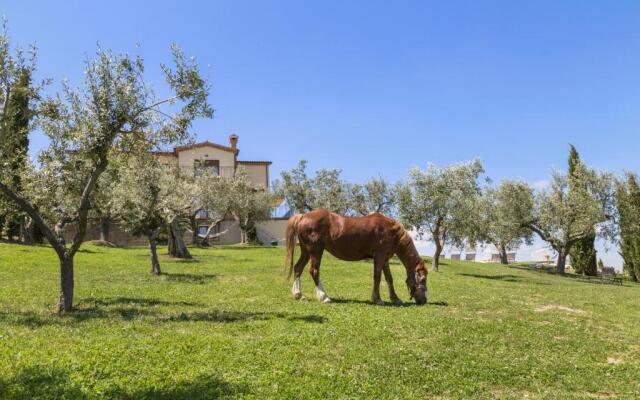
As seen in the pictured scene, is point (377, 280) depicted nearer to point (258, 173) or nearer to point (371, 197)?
point (371, 197)

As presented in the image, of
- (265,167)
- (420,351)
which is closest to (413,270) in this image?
(420,351)

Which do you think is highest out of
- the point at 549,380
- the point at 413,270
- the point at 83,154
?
the point at 83,154

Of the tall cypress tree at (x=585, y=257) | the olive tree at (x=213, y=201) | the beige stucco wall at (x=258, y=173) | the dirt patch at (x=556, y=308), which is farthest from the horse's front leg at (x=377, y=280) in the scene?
the beige stucco wall at (x=258, y=173)

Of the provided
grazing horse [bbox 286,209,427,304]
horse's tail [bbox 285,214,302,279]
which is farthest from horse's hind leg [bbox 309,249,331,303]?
horse's tail [bbox 285,214,302,279]

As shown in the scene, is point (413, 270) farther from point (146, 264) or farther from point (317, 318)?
point (146, 264)

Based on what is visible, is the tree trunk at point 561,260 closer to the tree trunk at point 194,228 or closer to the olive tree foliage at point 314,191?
the olive tree foliage at point 314,191

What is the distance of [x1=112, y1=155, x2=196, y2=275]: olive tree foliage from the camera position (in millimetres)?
25047

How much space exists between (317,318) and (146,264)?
20.0 meters

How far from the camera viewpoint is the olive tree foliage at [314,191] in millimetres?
61375

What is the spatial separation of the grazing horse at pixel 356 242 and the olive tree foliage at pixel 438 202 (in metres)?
20.9

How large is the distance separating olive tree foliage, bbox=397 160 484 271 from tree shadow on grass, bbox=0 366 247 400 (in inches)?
1223

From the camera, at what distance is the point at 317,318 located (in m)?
13.4

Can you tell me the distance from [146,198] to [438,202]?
2126cm

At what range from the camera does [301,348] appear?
1031cm
